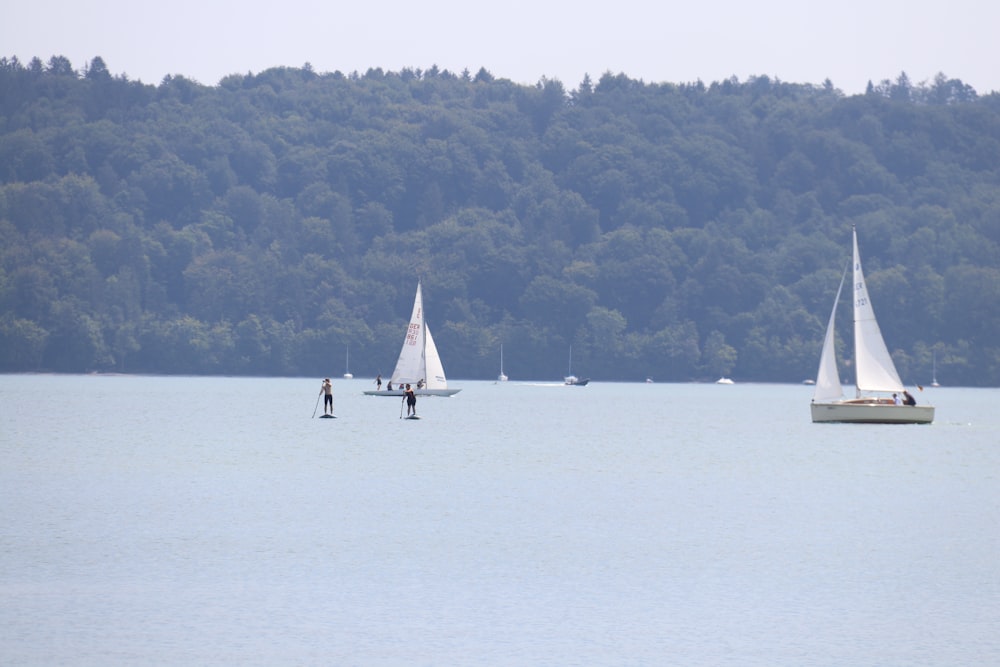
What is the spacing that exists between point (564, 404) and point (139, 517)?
10447 centimetres

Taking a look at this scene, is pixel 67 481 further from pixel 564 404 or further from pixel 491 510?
pixel 564 404

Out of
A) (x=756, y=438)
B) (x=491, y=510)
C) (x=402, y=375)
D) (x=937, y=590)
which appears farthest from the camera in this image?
(x=402, y=375)

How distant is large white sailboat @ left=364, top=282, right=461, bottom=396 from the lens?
412 feet

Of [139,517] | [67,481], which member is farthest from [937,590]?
[67,481]

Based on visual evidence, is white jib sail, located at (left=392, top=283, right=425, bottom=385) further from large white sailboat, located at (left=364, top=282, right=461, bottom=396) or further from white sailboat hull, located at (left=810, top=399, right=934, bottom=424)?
white sailboat hull, located at (left=810, top=399, right=934, bottom=424)

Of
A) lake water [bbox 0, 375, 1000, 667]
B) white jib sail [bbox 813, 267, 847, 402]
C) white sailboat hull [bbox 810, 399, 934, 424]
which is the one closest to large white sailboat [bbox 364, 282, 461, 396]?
white jib sail [bbox 813, 267, 847, 402]

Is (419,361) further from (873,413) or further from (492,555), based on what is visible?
(492,555)

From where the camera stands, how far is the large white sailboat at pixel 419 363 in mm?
125625

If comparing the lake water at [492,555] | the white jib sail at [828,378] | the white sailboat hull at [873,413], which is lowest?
the lake water at [492,555]

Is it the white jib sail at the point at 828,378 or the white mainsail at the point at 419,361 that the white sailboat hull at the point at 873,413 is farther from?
the white mainsail at the point at 419,361

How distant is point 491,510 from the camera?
4806cm

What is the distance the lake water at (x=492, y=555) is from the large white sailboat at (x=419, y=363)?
47.5 meters

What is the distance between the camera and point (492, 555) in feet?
126

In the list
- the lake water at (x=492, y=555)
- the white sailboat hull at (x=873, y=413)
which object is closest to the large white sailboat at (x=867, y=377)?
the white sailboat hull at (x=873, y=413)
